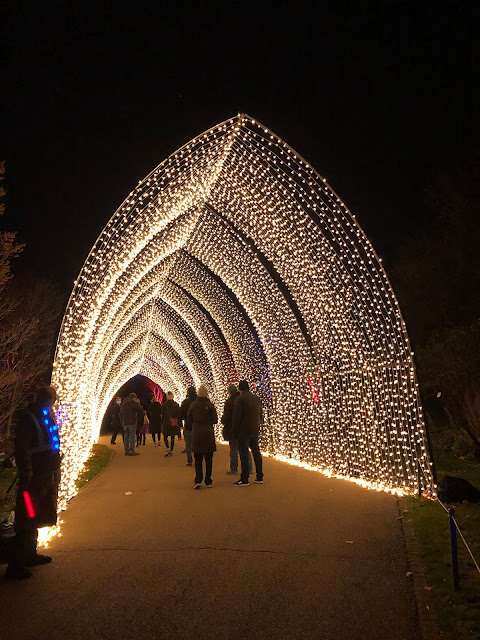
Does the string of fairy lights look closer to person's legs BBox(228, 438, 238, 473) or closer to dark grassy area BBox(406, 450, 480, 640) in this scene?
dark grassy area BBox(406, 450, 480, 640)

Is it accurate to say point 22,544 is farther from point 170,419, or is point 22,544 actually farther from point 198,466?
point 170,419

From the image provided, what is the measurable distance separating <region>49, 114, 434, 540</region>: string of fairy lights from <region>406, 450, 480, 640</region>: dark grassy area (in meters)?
0.90

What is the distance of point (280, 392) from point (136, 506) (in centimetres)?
595

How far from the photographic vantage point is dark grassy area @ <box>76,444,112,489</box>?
1039 cm

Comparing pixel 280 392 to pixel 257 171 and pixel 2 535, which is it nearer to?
pixel 257 171

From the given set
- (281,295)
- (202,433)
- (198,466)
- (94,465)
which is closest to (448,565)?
(202,433)

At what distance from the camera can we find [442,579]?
174 inches

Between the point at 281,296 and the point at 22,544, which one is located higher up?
the point at 281,296

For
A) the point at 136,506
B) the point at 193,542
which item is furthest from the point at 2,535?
the point at 136,506

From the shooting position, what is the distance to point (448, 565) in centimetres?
476

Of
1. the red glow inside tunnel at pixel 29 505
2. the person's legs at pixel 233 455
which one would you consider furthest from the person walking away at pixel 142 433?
the red glow inside tunnel at pixel 29 505

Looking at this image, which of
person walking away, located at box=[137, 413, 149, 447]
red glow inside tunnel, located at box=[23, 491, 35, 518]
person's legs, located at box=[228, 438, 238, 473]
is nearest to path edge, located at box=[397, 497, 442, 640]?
red glow inside tunnel, located at box=[23, 491, 35, 518]

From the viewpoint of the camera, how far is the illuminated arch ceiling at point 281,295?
26.1 feet

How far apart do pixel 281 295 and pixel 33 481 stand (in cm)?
773
